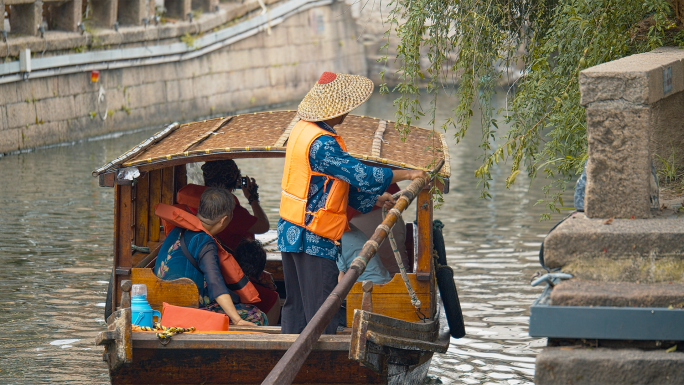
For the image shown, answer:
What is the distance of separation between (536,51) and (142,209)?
3098 mm

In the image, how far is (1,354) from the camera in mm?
6762

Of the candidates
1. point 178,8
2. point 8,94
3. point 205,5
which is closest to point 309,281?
point 8,94

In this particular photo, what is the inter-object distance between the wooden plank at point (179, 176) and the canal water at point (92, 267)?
51.0 inches

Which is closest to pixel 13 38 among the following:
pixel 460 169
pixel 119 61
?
pixel 119 61

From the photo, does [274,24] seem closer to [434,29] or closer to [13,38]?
[13,38]

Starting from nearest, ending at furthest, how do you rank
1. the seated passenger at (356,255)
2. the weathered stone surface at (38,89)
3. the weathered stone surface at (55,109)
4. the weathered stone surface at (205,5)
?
the seated passenger at (356,255)
the weathered stone surface at (38,89)
the weathered stone surface at (55,109)
the weathered stone surface at (205,5)

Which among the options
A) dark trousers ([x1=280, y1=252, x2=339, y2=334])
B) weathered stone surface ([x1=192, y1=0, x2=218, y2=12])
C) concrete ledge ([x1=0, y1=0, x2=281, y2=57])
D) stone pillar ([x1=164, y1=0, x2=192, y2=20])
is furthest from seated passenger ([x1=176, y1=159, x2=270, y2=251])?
weathered stone surface ([x1=192, y1=0, x2=218, y2=12])

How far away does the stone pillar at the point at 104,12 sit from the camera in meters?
18.9

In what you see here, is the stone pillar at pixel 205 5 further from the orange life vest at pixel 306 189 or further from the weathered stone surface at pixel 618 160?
the weathered stone surface at pixel 618 160

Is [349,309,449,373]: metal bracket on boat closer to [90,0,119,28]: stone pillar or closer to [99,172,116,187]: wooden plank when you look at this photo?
[99,172,116,187]: wooden plank

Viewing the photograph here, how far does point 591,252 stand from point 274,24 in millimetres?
22068

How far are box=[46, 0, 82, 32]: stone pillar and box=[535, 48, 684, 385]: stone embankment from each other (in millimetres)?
14999

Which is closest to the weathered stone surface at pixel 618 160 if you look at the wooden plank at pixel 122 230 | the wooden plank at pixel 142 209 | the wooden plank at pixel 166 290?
the wooden plank at pixel 166 290

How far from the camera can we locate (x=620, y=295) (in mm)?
3582
